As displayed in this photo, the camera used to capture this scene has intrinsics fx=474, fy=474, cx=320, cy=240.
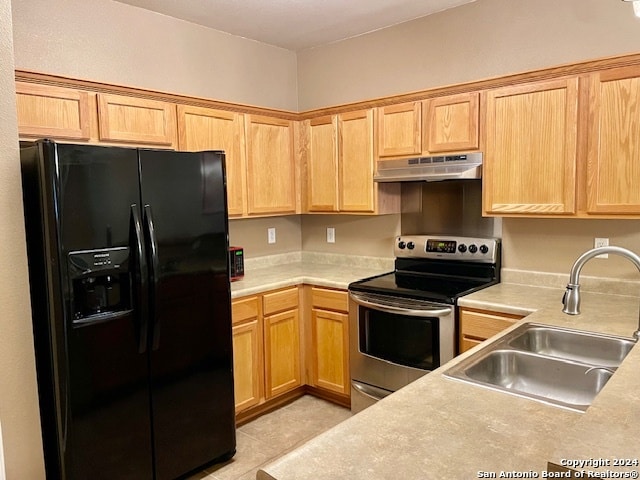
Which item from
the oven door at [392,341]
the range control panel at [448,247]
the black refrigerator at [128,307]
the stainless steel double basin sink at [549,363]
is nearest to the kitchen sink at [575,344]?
the stainless steel double basin sink at [549,363]

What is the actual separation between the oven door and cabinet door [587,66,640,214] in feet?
3.12

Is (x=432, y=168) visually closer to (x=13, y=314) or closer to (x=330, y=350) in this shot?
(x=330, y=350)

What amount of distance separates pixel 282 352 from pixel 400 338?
89cm

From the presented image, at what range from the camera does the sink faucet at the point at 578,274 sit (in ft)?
5.70

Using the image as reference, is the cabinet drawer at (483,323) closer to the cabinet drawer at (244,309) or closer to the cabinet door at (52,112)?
the cabinet drawer at (244,309)

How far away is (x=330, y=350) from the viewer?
3295mm

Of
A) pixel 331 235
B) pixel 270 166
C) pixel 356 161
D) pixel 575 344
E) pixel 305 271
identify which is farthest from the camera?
pixel 331 235

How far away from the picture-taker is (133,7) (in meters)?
3.01

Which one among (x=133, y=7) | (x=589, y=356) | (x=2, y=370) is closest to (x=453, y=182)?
(x=589, y=356)

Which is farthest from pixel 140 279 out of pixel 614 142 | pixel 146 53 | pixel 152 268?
pixel 614 142

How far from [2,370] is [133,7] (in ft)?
7.55

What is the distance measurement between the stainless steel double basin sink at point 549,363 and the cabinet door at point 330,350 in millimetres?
1467

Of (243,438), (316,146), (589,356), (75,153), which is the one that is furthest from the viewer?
(316,146)

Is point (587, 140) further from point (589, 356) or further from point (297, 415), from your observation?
point (297, 415)
